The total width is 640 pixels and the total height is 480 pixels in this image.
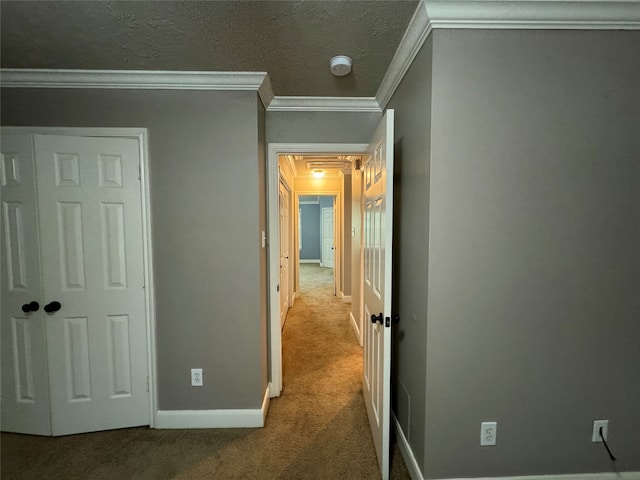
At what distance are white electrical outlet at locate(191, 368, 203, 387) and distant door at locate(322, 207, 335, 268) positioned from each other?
7435 millimetres

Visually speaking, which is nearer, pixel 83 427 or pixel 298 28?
pixel 298 28

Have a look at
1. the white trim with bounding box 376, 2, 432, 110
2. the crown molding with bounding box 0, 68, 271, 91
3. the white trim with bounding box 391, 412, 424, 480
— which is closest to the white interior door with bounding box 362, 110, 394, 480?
the white trim with bounding box 391, 412, 424, 480

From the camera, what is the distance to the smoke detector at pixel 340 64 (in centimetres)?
151

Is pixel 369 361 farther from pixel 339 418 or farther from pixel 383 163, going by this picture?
pixel 383 163

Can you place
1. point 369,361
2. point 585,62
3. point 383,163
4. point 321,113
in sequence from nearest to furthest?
point 585,62
point 383,163
point 369,361
point 321,113

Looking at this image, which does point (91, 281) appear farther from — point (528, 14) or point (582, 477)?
point (582, 477)

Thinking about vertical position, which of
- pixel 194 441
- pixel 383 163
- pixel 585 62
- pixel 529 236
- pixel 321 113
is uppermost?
pixel 321 113

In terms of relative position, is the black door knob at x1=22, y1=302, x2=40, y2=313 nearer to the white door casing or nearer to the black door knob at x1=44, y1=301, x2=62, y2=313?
the black door knob at x1=44, y1=301, x2=62, y2=313

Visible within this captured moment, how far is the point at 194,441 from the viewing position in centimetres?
170

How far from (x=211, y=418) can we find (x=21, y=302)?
146 centimetres

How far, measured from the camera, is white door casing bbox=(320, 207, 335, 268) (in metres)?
9.18

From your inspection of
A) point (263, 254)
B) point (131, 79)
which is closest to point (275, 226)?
point (263, 254)

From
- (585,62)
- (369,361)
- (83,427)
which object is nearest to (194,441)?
(83,427)

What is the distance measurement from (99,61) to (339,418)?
281 centimetres
